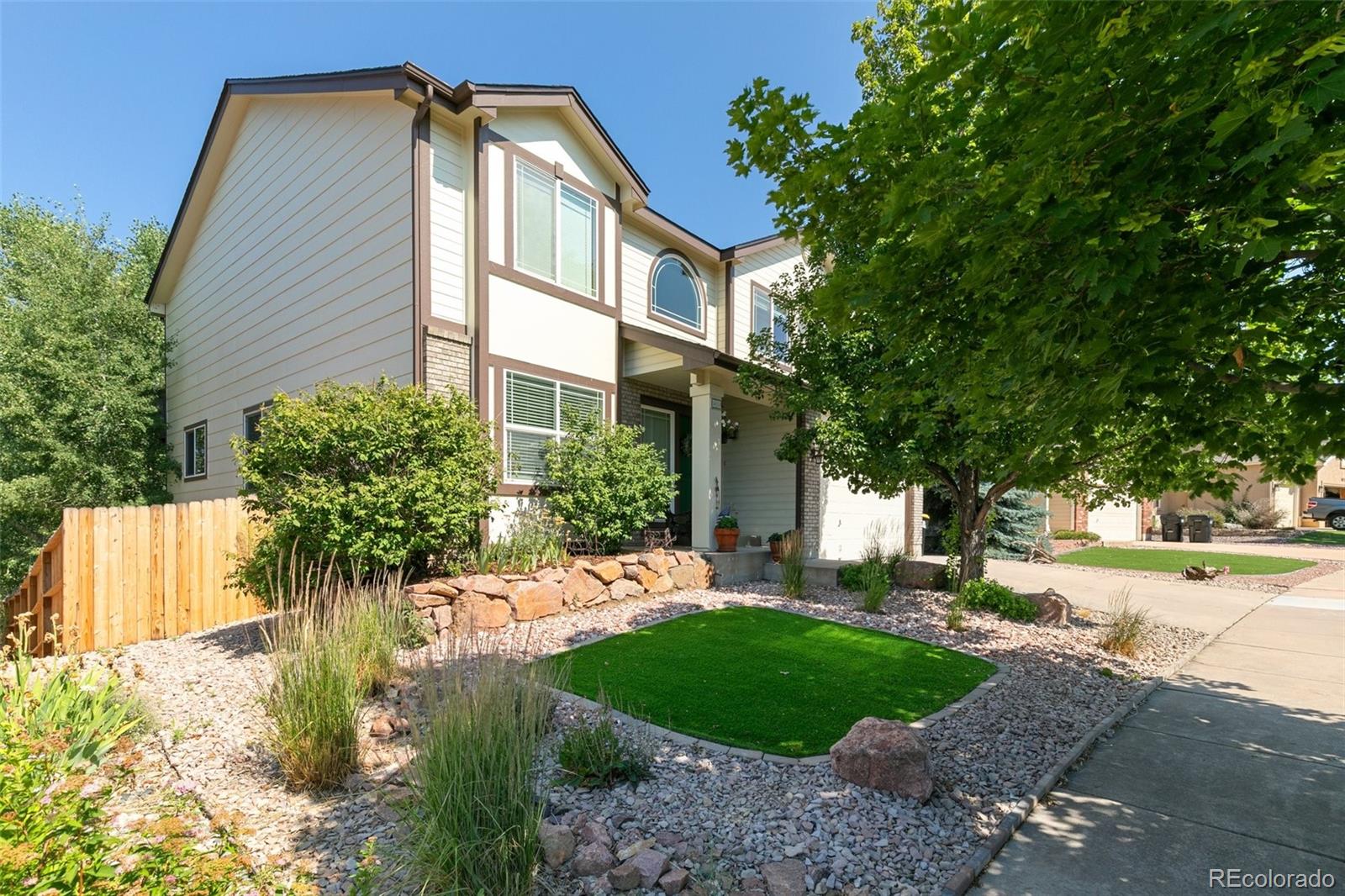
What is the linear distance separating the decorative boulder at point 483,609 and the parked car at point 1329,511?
3994cm

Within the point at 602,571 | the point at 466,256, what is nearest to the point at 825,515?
the point at 602,571

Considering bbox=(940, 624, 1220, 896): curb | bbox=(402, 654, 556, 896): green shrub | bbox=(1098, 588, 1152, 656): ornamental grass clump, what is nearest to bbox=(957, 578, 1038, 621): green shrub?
bbox=(1098, 588, 1152, 656): ornamental grass clump

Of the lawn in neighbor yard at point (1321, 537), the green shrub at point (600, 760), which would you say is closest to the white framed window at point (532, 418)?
the green shrub at point (600, 760)

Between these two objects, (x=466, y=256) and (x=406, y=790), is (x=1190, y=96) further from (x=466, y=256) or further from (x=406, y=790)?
(x=466, y=256)

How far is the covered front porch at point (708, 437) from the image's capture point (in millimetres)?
10867

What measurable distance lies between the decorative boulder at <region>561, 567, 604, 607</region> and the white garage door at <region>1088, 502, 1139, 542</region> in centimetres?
2306

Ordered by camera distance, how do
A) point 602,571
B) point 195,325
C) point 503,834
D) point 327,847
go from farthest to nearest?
point 195,325 < point 602,571 < point 327,847 < point 503,834

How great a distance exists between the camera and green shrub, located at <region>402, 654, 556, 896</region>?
275 centimetres

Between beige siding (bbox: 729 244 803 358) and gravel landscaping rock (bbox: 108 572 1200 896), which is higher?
beige siding (bbox: 729 244 803 358)

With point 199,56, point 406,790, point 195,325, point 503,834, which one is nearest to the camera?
point 503,834

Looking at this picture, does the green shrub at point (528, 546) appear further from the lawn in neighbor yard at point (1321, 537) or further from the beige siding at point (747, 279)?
the lawn in neighbor yard at point (1321, 537)

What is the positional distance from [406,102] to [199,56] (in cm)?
617

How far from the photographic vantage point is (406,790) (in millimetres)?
3619

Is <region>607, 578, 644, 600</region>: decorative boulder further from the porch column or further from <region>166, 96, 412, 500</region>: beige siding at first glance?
<region>166, 96, 412, 500</region>: beige siding
